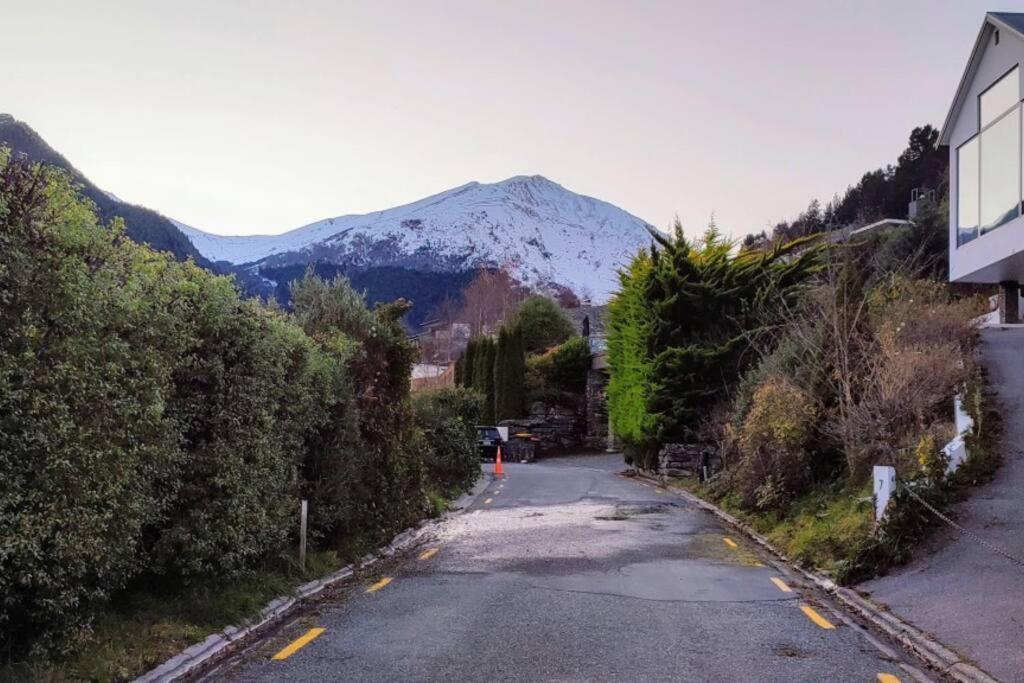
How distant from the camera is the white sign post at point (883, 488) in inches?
468

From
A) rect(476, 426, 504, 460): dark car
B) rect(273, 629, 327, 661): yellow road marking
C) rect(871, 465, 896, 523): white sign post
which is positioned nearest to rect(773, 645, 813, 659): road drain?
rect(273, 629, 327, 661): yellow road marking

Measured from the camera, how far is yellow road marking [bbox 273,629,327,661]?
772 centimetres

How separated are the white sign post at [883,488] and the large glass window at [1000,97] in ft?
51.6

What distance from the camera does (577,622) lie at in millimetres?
8961

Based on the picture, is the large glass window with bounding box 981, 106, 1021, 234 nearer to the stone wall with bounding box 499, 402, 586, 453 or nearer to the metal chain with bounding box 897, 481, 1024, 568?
the metal chain with bounding box 897, 481, 1024, 568

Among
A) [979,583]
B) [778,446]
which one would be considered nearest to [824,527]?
[778,446]

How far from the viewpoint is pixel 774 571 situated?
12578 millimetres

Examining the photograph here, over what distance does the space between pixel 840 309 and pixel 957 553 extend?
745 centimetres

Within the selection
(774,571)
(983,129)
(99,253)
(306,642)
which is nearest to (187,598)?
(306,642)

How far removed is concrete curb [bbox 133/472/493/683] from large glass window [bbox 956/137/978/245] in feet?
64.7

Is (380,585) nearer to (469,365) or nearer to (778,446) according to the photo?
(778,446)

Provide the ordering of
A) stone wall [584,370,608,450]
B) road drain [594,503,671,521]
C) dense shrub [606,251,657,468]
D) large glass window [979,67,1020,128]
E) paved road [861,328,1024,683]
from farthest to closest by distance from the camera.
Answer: stone wall [584,370,608,450], dense shrub [606,251,657,468], large glass window [979,67,1020,128], road drain [594,503,671,521], paved road [861,328,1024,683]

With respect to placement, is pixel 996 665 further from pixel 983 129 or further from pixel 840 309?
pixel 983 129

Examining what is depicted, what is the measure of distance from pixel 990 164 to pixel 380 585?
2128 centimetres
